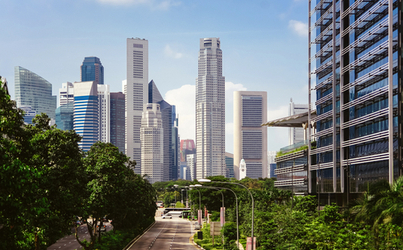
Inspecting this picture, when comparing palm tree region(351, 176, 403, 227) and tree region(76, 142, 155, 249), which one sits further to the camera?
tree region(76, 142, 155, 249)

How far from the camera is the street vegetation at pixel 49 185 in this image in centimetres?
1917

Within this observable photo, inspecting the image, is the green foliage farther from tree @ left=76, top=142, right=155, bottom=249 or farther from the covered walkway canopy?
the covered walkway canopy

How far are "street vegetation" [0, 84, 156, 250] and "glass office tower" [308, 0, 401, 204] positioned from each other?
27774mm

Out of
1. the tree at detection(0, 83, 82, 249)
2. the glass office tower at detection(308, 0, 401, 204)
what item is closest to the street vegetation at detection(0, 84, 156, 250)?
the tree at detection(0, 83, 82, 249)

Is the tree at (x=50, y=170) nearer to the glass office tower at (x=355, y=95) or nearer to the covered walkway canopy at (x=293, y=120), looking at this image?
the glass office tower at (x=355, y=95)

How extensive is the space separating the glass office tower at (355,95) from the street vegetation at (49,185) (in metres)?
27.8

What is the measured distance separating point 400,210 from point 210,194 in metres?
94.3

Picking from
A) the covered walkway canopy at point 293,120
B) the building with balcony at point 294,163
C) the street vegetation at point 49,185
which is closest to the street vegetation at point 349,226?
the street vegetation at point 49,185

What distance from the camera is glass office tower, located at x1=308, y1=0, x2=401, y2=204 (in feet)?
188

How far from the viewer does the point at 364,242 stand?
106 feet

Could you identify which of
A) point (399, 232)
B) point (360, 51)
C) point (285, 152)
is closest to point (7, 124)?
point (399, 232)

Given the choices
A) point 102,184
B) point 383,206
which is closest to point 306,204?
point 102,184

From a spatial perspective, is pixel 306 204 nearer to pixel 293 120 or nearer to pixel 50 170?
pixel 293 120

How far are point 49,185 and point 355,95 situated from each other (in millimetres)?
46251
